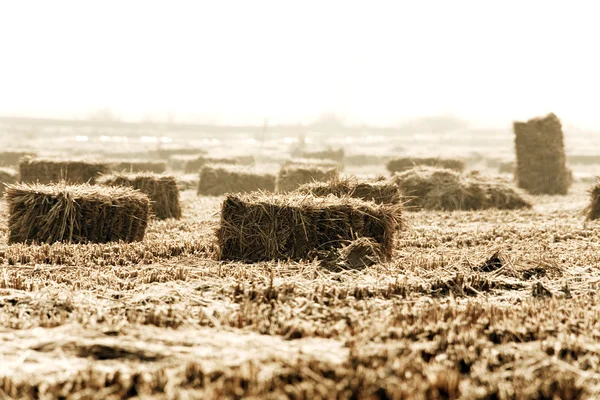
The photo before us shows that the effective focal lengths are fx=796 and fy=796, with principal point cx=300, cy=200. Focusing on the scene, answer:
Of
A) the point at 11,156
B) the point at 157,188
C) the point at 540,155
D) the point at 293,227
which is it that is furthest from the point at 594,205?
the point at 11,156

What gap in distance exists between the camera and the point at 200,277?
7.02 meters

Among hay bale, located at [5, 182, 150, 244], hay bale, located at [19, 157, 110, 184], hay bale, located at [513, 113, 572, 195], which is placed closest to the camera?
hay bale, located at [5, 182, 150, 244]

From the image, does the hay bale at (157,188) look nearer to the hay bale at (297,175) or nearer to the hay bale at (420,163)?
the hay bale at (297,175)

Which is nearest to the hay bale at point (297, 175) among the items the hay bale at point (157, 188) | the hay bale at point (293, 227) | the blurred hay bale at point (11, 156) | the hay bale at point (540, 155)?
the hay bale at point (157, 188)

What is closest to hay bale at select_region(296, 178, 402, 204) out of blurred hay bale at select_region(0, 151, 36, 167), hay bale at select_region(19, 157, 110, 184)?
hay bale at select_region(19, 157, 110, 184)

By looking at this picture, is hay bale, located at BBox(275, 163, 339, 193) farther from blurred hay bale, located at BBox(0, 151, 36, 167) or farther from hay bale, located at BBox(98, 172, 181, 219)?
blurred hay bale, located at BBox(0, 151, 36, 167)

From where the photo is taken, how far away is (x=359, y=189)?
11711 millimetres

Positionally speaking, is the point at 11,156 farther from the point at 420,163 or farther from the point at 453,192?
the point at 453,192

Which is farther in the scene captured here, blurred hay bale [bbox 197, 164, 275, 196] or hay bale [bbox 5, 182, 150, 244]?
blurred hay bale [bbox 197, 164, 275, 196]

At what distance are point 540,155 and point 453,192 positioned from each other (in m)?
5.98

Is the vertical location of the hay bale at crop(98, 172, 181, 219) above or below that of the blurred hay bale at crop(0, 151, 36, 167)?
above

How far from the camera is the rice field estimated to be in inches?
161

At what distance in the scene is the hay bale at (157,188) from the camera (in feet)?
44.6

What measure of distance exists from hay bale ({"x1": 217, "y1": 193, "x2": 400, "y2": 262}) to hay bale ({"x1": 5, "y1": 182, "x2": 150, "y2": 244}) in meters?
2.01
